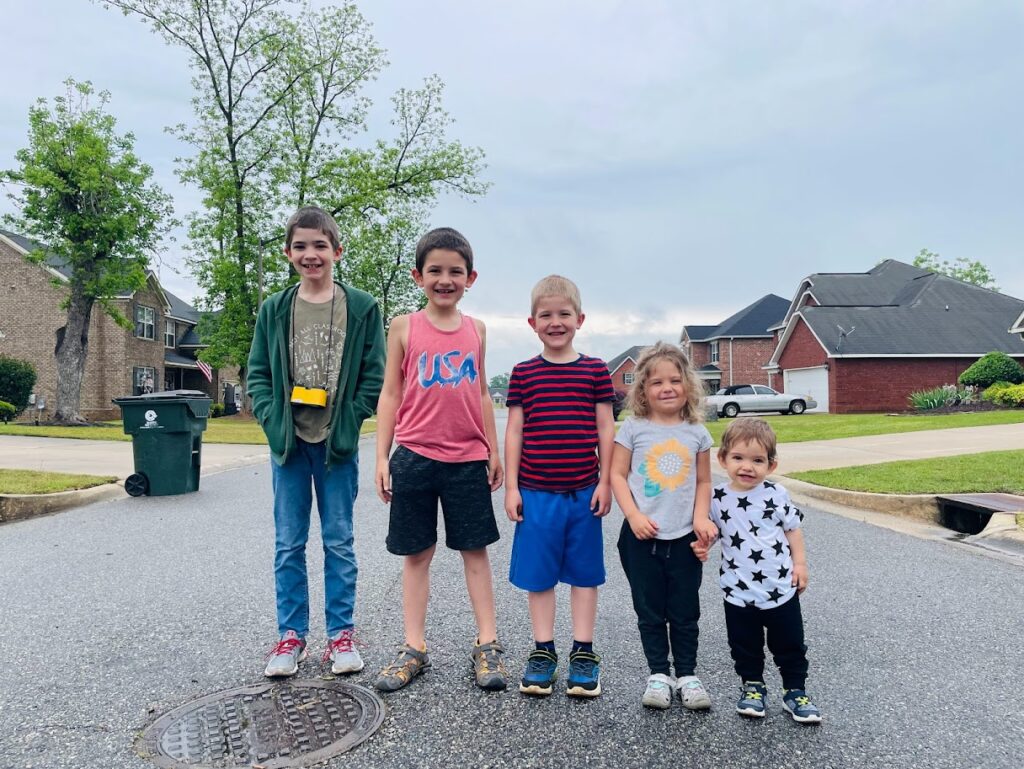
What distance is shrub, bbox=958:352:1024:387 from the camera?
25.4m

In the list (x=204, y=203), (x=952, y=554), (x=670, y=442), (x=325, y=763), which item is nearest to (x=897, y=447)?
(x=952, y=554)

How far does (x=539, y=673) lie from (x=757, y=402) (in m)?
29.7

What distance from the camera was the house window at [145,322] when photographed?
3489 centimetres

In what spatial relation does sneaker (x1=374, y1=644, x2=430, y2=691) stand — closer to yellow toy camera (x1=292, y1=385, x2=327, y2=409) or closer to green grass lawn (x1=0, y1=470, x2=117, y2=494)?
yellow toy camera (x1=292, y1=385, x2=327, y2=409)

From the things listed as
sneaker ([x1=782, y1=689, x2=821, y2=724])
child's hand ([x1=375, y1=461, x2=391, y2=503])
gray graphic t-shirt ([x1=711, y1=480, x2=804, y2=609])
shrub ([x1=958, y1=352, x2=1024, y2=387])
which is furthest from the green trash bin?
shrub ([x1=958, y1=352, x2=1024, y2=387])

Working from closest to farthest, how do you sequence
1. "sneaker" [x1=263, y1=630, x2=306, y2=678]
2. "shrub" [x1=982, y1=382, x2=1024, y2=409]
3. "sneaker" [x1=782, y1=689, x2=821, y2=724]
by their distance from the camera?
"sneaker" [x1=782, y1=689, x2=821, y2=724], "sneaker" [x1=263, y1=630, x2=306, y2=678], "shrub" [x1=982, y1=382, x2=1024, y2=409]

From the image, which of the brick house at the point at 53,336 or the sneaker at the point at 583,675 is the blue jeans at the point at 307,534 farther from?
the brick house at the point at 53,336

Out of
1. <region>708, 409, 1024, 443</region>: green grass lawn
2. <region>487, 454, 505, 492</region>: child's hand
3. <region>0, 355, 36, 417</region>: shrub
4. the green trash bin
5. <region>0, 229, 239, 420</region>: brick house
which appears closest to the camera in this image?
<region>487, 454, 505, 492</region>: child's hand

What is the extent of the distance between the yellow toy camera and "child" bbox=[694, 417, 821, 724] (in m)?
1.68

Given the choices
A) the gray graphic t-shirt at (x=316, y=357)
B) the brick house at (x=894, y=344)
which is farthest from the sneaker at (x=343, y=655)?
the brick house at (x=894, y=344)

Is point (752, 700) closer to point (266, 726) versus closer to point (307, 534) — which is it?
point (266, 726)

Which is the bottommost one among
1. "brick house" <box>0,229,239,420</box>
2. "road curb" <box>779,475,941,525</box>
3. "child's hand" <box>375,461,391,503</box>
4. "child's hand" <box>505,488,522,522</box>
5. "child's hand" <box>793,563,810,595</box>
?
"road curb" <box>779,475,941,525</box>

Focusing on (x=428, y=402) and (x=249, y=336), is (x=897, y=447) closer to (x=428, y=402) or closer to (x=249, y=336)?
(x=428, y=402)

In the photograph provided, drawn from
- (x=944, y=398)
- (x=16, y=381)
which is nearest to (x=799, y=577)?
(x=944, y=398)
